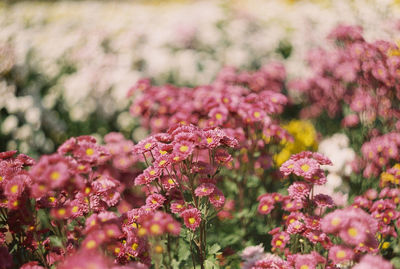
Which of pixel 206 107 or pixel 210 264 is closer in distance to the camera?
pixel 210 264

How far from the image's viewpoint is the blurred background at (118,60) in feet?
13.5

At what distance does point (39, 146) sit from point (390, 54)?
4176mm

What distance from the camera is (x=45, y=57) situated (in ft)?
17.5

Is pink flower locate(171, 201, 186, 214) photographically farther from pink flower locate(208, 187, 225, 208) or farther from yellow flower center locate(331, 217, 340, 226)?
yellow flower center locate(331, 217, 340, 226)

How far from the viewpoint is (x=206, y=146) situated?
182 centimetres

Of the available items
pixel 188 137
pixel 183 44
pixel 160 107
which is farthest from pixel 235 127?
pixel 183 44

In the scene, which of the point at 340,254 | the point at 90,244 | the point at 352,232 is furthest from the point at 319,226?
the point at 90,244

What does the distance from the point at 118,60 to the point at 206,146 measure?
11.3ft

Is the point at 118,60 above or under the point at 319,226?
under

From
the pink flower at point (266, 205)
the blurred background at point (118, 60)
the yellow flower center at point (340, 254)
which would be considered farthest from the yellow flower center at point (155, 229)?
the blurred background at point (118, 60)

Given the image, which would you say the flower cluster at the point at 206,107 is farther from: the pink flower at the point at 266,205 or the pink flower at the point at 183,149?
the pink flower at the point at 183,149

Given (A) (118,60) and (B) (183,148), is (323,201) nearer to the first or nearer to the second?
(B) (183,148)

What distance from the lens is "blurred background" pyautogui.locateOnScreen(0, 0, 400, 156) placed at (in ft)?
13.5

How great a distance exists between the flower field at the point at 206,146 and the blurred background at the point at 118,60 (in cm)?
3
